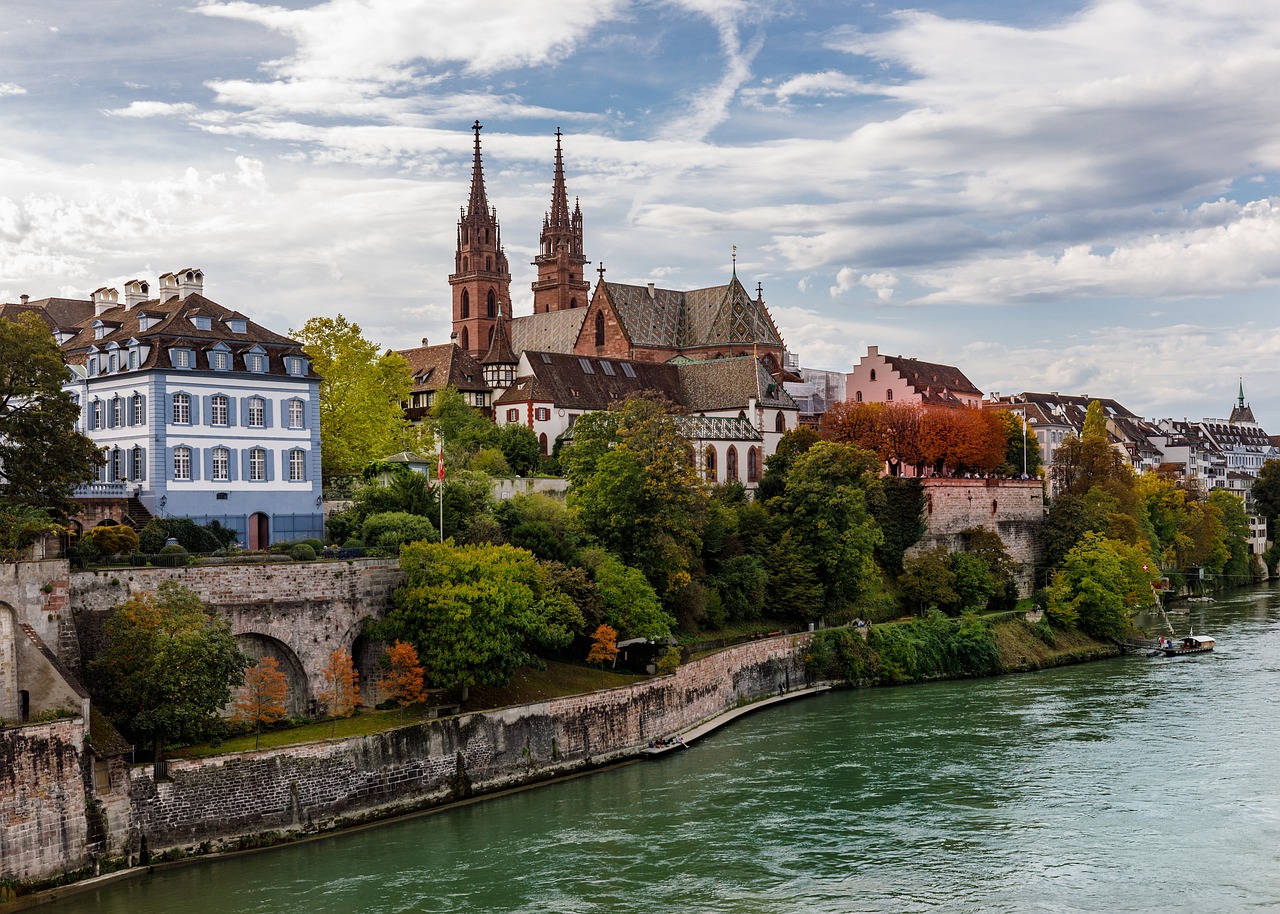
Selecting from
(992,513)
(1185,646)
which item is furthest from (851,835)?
(992,513)

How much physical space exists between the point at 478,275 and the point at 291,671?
87150 millimetres

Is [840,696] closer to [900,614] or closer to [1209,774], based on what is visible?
[900,614]

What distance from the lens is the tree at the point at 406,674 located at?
40.9 metres

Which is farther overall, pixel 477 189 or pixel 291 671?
pixel 477 189

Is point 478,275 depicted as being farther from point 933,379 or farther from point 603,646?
point 603,646

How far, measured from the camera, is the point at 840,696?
193 feet

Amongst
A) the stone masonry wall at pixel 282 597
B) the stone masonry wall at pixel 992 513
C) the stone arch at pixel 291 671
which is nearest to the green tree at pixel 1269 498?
the stone masonry wall at pixel 992 513

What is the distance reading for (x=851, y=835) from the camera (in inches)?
1423

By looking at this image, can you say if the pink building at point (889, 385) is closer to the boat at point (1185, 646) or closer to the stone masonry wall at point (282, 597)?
the boat at point (1185, 646)

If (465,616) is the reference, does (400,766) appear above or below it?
below

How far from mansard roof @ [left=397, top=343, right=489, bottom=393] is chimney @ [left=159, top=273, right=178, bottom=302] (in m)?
32.2

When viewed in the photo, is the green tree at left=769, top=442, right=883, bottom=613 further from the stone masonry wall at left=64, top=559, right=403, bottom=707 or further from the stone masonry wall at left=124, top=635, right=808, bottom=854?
the stone masonry wall at left=64, top=559, right=403, bottom=707

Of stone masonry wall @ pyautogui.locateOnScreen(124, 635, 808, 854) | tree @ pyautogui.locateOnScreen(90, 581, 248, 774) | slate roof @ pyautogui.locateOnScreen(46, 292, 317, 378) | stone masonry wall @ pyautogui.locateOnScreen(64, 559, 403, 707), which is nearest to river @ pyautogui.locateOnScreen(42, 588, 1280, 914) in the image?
stone masonry wall @ pyautogui.locateOnScreen(124, 635, 808, 854)

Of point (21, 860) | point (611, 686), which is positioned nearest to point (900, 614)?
point (611, 686)
